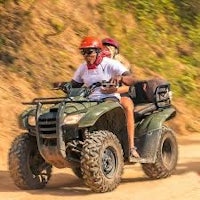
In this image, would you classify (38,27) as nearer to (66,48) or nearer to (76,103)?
(66,48)

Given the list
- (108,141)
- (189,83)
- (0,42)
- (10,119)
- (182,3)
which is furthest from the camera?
(182,3)

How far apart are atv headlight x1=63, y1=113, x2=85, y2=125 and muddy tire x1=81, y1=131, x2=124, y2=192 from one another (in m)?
0.24

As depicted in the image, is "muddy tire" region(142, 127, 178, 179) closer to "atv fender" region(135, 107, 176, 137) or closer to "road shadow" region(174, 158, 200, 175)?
"atv fender" region(135, 107, 176, 137)

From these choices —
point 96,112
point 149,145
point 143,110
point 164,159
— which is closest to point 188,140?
point 164,159

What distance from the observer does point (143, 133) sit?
8.81m

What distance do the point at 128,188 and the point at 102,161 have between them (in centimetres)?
63

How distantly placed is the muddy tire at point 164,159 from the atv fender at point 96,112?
4.07 ft

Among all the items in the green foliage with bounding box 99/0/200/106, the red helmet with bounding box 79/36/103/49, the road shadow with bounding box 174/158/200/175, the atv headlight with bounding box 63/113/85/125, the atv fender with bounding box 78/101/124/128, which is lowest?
the green foliage with bounding box 99/0/200/106

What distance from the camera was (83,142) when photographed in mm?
7707

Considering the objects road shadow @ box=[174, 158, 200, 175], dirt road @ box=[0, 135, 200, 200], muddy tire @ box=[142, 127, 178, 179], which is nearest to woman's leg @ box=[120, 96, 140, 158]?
dirt road @ box=[0, 135, 200, 200]

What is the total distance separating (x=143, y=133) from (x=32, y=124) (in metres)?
1.62

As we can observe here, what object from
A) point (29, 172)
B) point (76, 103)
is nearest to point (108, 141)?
point (76, 103)

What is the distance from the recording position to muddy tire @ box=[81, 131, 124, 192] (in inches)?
299

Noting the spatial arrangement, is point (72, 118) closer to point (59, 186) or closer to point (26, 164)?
point (26, 164)
